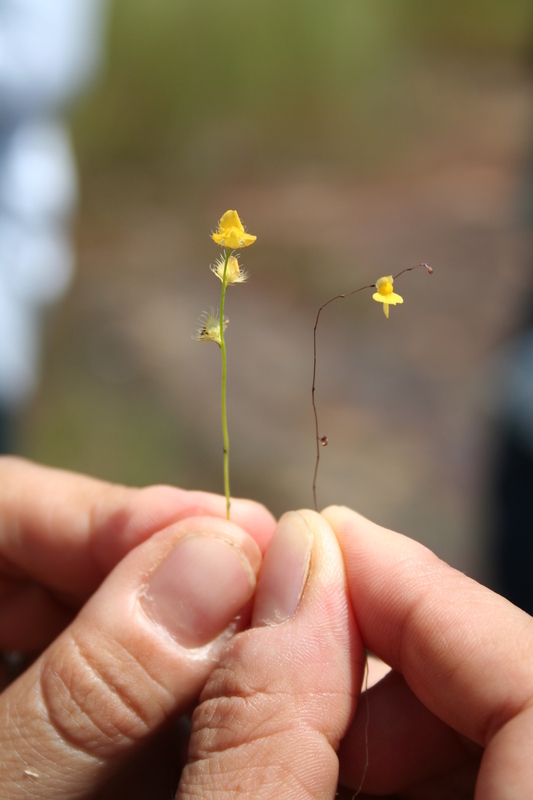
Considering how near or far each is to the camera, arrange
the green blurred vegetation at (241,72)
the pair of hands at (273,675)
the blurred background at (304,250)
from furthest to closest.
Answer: the green blurred vegetation at (241,72)
the blurred background at (304,250)
the pair of hands at (273,675)

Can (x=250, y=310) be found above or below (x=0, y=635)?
above

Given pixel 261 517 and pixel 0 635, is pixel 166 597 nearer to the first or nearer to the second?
pixel 261 517

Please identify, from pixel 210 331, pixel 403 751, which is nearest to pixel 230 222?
pixel 210 331

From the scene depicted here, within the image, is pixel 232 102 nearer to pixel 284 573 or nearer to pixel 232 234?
pixel 232 234

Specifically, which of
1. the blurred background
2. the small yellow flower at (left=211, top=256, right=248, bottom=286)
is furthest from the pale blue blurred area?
the small yellow flower at (left=211, top=256, right=248, bottom=286)

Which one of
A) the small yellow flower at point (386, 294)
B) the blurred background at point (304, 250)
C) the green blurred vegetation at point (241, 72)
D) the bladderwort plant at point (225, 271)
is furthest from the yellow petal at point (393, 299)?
the green blurred vegetation at point (241, 72)

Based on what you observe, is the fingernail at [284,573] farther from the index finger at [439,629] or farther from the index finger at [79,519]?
the index finger at [79,519]

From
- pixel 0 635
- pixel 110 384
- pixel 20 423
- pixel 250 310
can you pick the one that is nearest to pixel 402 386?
pixel 250 310
